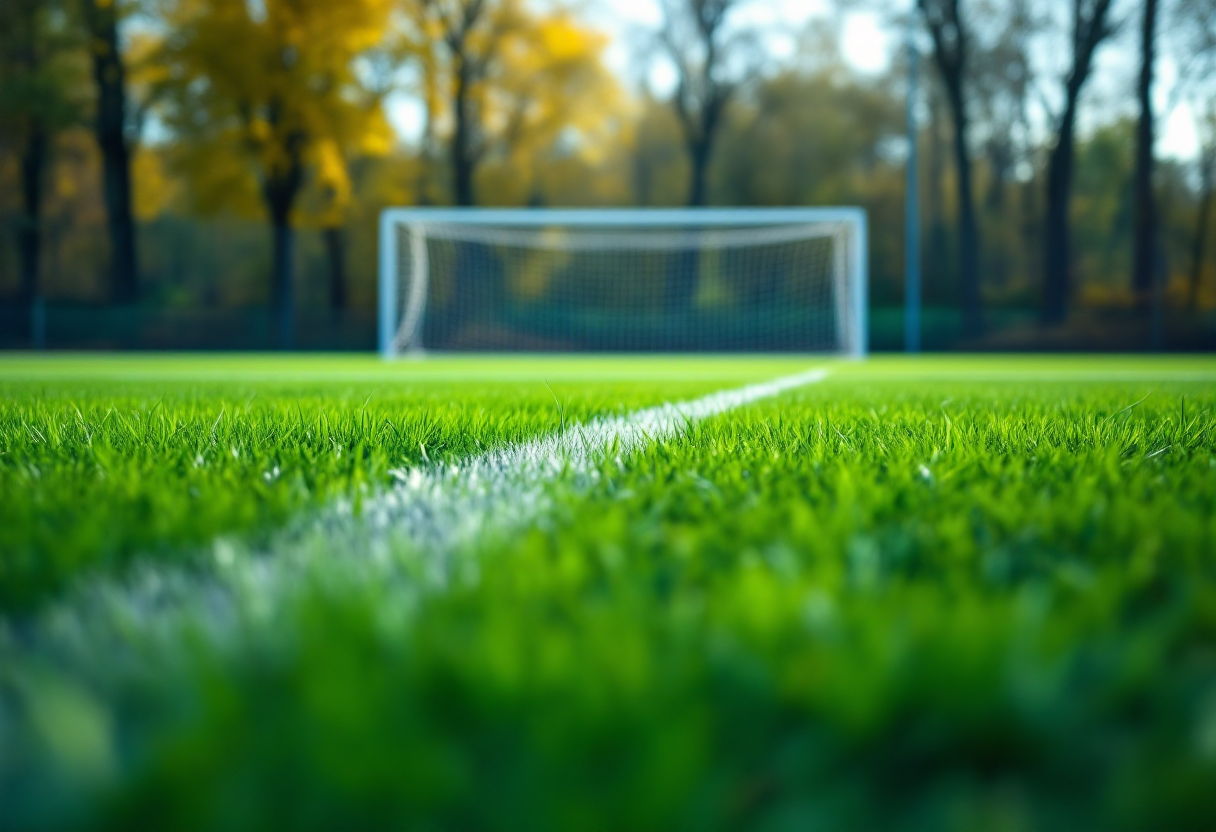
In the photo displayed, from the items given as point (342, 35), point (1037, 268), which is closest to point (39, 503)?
point (342, 35)

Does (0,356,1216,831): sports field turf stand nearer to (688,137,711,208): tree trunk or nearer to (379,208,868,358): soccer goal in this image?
(379,208,868,358): soccer goal

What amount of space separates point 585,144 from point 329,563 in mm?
29602

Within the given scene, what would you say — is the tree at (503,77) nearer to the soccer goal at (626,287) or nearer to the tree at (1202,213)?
the soccer goal at (626,287)

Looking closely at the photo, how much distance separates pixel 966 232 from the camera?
24.2 m

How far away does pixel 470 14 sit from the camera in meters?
25.4

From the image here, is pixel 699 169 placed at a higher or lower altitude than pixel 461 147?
lower

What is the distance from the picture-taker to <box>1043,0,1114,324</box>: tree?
23.1m

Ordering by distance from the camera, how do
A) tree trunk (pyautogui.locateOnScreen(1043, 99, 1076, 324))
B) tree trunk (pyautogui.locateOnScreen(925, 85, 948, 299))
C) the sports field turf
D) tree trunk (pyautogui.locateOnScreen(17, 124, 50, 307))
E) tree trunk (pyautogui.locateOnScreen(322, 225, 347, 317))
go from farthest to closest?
tree trunk (pyautogui.locateOnScreen(925, 85, 948, 299)), tree trunk (pyautogui.locateOnScreen(322, 225, 347, 317)), tree trunk (pyautogui.locateOnScreen(17, 124, 50, 307)), tree trunk (pyautogui.locateOnScreen(1043, 99, 1076, 324)), the sports field turf

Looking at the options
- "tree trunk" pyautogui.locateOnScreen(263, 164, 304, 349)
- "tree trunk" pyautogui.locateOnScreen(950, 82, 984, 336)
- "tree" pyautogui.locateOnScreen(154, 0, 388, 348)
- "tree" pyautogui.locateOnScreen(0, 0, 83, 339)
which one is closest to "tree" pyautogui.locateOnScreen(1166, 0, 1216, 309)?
"tree trunk" pyautogui.locateOnScreen(950, 82, 984, 336)

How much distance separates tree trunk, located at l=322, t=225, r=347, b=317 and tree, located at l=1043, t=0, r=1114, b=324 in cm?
1867

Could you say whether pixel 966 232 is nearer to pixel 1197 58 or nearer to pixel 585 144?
pixel 1197 58

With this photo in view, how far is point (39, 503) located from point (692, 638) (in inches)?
41.0

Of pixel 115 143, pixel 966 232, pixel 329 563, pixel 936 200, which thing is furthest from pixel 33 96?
pixel 329 563

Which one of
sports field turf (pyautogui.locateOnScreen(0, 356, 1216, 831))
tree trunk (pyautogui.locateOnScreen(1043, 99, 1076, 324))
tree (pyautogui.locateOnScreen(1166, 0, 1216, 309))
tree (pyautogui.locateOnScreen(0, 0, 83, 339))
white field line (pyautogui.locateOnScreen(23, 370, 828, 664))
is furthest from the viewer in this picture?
tree (pyautogui.locateOnScreen(1166, 0, 1216, 309))
